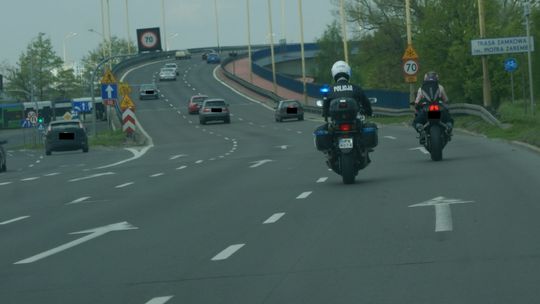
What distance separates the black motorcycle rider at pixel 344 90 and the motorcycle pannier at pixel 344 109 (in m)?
0.38

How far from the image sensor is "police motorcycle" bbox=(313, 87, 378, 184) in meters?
18.9

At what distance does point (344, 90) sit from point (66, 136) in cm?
3183

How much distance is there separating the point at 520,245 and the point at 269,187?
33.4 feet

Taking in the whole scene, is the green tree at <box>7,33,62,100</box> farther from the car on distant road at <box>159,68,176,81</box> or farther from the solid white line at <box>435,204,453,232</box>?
the solid white line at <box>435,204,453,232</box>

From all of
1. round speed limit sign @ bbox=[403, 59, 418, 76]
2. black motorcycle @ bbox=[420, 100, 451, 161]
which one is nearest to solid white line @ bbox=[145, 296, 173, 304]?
black motorcycle @ bbox=[420, 100, 451, 161]

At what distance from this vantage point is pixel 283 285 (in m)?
9.52

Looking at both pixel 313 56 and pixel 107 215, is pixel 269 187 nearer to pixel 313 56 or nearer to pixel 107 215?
pixel 107 215

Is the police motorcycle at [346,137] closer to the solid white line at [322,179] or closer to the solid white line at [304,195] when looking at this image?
the solid white line at [304,195]

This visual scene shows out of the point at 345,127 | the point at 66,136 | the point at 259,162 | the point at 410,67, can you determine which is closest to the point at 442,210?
the point at 345,127

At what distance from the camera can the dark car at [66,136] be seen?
1959 inches

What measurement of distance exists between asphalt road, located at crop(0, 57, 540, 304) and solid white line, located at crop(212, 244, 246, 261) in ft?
0.07

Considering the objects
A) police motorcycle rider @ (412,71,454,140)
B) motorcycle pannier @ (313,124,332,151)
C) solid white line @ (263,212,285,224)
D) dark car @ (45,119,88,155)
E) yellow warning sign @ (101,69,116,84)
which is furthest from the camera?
yellow warning sign @ (101,69,116,84)

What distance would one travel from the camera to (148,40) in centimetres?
7306

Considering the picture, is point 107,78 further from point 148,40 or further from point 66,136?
point 148,40
